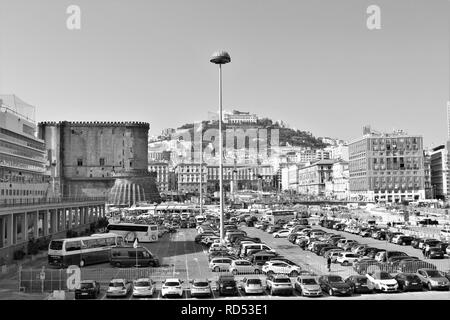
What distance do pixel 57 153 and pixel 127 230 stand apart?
78563 mm

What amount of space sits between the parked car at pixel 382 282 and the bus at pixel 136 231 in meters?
21.3

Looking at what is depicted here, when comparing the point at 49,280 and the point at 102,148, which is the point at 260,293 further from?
the point at 102,148

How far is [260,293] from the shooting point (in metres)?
15.6

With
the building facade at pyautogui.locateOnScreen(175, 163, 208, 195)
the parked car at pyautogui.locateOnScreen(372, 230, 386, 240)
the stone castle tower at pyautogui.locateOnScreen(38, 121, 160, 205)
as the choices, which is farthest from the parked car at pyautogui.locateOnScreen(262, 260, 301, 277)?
the building facade at pyautogui.locateOnScreen(175, 163, 208, 195)

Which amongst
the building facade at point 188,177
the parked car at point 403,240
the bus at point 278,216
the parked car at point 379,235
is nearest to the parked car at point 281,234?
the parked car at point 379,235

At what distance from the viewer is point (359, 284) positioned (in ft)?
51.9

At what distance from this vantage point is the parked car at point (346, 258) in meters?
23.1

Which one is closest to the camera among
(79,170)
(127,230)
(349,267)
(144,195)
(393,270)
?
(393,270)

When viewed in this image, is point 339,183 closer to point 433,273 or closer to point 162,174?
point 162,174

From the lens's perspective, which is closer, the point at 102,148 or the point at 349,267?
the point at 349,267

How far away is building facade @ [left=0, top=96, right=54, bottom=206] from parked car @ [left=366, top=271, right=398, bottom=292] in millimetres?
37594

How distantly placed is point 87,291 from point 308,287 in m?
6.81

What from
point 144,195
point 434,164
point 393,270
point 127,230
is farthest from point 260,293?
point 434,164

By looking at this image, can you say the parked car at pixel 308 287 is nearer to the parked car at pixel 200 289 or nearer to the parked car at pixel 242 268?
the parked car at pixel 200 289
